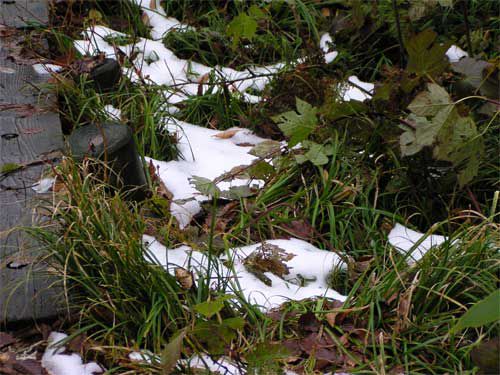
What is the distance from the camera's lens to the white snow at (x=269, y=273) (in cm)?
249

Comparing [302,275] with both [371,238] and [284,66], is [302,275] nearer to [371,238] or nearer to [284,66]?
[371,238]

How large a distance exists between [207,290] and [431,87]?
1060mm

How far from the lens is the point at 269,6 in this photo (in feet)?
13.8

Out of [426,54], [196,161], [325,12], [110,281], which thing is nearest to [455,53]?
[325,12]

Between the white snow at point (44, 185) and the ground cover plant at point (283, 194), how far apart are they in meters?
0.11

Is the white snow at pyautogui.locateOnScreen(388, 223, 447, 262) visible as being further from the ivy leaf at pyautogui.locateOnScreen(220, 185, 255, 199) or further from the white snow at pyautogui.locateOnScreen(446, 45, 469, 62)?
the white snow at pyautogui.locateOnScreen(446, 45, 469, 62)

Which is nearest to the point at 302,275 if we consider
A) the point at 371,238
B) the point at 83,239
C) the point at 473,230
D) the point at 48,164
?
the point at 371,238

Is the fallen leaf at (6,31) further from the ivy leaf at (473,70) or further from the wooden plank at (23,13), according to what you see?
the ivy leaf at (473,70)

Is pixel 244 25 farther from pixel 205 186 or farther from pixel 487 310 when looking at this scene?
pixel 487 310

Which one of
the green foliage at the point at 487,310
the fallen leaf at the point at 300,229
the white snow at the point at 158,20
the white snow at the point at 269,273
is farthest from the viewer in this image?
the white snow at the point at 158,20

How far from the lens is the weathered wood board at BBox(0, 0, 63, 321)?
92.0 inches

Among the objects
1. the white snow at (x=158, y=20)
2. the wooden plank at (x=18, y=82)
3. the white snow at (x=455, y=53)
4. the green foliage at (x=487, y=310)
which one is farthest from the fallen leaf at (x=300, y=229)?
the white snow at (x=158, y=20)

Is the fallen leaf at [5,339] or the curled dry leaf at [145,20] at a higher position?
the curled dry leaf at [145,20]

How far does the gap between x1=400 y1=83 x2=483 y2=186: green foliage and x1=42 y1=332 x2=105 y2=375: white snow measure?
1.33 m
